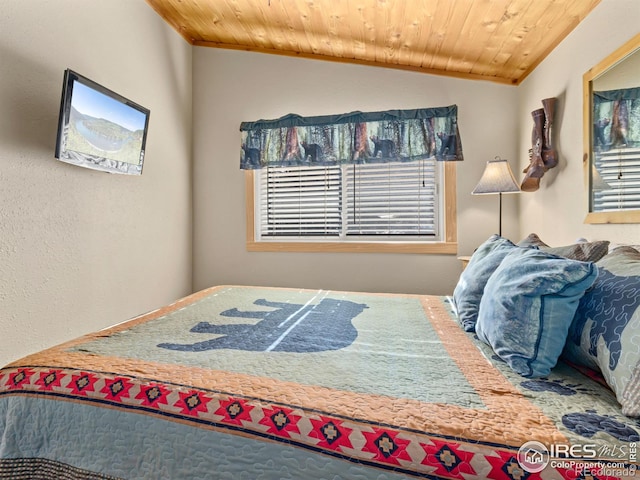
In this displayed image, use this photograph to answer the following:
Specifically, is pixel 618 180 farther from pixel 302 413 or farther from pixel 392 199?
pixel 302 413

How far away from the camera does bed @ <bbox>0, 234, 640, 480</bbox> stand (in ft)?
2.35

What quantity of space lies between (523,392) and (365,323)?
765 mm

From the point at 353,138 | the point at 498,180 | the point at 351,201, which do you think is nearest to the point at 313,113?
the point at 353,138

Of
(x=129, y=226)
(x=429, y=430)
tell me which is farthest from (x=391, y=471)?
(x=129, y=226)

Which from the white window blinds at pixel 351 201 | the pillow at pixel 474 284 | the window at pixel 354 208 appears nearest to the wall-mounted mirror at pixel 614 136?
the pillow at pixel 474 284

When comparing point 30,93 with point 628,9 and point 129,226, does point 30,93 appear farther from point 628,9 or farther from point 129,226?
point 628,9

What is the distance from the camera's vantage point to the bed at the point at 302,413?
715 millimetres

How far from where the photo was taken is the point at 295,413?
823 millimetres

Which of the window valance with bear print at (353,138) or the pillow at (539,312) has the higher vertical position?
the window valance with bear print at (353,138)

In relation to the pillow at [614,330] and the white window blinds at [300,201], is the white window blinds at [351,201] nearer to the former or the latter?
the white window blinds at [300,201]

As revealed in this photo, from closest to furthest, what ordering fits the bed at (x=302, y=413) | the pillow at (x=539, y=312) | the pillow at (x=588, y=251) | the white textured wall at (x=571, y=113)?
the bed at (x=302, y=413), the pillow at (x=539, y=312), the pillow at (x=588, y=251), the white textured wall at (x=571, y=113)

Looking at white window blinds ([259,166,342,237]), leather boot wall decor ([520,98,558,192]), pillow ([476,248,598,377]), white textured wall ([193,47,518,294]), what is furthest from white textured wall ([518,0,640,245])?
white window blinds ([259,166,342,237])

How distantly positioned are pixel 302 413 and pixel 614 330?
2.74ft

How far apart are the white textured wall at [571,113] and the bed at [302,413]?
4.18 feet
